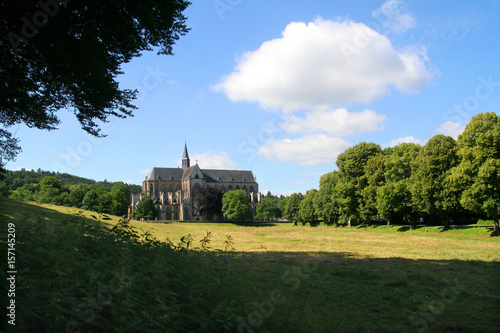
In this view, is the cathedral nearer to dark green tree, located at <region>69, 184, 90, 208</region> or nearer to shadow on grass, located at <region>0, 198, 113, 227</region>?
dark green tree, located at <region>69, 184, 90, 208</region>

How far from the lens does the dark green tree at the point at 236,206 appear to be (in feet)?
325

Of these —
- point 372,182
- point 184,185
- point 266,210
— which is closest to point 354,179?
point 372,182

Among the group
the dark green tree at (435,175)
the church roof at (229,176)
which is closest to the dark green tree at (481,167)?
the dark green tree at (435,175)

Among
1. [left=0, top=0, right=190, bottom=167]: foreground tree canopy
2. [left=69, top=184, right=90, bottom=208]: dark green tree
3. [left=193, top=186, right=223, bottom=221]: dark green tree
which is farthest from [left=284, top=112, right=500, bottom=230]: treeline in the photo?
[left=69, top=184, right=90, bottom=208]: dark green tree

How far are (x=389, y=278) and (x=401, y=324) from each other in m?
4.90

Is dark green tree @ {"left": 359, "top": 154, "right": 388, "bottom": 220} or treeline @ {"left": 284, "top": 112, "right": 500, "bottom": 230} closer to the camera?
treeline @ {"left": 284, "top": 112, "right": 500, "bottom": 230}

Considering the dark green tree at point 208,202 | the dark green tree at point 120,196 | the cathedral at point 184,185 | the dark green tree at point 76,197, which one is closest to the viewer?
the dark green tree at point 76,197

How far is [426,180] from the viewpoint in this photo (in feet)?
129

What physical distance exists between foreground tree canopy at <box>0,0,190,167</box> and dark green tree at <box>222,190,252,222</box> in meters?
88.0

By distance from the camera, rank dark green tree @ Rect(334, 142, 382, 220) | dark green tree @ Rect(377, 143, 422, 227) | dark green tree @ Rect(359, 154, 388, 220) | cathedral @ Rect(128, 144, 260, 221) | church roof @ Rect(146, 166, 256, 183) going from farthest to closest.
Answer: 1. church roof @ Rect(146, 166, 256, 183)
2. cathedral @ Rect(128, 144, 260, 221)
3. dark green tree @ Rect(334, 142, 382, 220)
4. dark green tree @ Rect(359, 154, 388, 220)
5. dark green tree @ Rect(377, 143, 422, 227)

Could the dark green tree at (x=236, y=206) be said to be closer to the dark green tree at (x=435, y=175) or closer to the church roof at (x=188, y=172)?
the church roof at (x=188, y=172)

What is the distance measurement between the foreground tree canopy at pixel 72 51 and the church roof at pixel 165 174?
12156cm

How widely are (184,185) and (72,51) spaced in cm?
12288

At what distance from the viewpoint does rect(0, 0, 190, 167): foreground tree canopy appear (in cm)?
802
